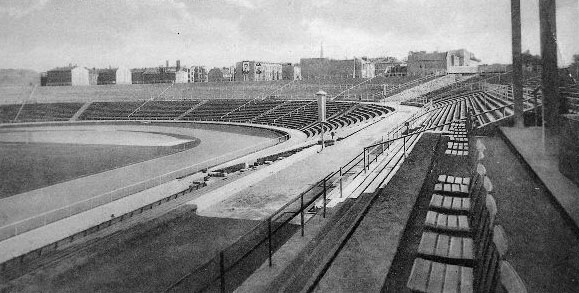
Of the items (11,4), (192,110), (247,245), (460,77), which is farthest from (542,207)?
(192,110)

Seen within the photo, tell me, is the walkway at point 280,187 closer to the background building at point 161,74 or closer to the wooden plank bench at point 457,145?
the wooden plank bench at point 457,145

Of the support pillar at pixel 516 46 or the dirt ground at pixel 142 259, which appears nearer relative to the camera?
the dirt ground at pixel 142 259

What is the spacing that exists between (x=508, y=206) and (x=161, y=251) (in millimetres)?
5151

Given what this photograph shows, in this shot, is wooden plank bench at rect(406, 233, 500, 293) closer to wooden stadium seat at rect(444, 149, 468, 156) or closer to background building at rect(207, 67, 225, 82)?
wooden stadium seat at rect(444, 149, 468, 156)

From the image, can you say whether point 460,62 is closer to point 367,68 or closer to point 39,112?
point 367,68

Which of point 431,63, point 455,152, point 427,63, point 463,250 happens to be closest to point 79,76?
point 427,63

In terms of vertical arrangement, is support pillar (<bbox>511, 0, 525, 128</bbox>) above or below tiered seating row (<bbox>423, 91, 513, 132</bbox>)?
above

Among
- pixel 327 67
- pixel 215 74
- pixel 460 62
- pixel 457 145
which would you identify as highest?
pixel 215 74

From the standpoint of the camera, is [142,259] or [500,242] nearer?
[500,242]

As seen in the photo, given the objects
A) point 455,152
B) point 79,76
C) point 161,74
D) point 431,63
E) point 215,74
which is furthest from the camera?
point 215,74

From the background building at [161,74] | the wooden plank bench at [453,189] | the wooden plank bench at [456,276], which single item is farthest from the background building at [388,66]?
the wooden plank bench at [456,276]

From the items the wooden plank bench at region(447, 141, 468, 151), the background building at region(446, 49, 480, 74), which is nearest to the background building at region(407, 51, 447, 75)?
the background building at region(446, 49, 480, 74)

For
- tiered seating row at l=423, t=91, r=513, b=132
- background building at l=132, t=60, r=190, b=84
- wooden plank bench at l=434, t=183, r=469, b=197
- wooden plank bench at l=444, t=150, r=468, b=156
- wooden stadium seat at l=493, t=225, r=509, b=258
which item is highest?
background building at l=132, t=60, r=190, b=84

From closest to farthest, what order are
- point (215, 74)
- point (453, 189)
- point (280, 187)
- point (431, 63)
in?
point (453, 189) → point (280, 187) → point (431, 63) → point (215, 74)
